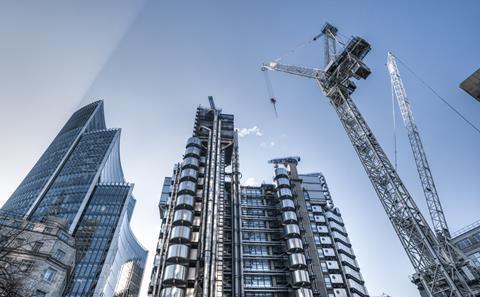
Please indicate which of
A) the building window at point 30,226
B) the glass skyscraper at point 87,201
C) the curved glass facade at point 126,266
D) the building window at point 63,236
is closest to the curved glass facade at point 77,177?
the glass skyscraper at point 87,201

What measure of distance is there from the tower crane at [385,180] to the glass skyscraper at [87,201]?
10625 centimetres

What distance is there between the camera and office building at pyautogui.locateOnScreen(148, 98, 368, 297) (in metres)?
48.8

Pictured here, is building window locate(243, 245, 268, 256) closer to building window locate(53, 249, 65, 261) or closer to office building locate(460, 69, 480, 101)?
building window locate(53, 249, 65, 261)

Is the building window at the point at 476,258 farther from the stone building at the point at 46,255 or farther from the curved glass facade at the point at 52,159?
the curved glass facade at the point at 52,159

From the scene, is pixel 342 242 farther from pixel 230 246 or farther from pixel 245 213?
pixel 230 246

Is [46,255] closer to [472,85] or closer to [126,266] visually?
[472,85]

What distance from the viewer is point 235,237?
59.8m

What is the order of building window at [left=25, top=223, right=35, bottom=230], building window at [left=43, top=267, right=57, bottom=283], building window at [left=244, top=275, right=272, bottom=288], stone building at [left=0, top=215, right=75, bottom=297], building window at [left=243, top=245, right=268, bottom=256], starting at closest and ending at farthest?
stone building at [left=0, top=215, right=75, bottom=297], building window at [left=43, top=267, right=57, bottom=283], building window at [left=25, top=223, right=35, bottom=230], building window at [left=244, top=275, right=272, bottom=288], building window at [left=243, top=245, right=268, bottom=256]

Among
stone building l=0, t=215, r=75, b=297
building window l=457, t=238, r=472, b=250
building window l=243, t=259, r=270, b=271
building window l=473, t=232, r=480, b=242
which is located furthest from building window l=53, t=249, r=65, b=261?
building window l=473, t=232, r=480, b=242

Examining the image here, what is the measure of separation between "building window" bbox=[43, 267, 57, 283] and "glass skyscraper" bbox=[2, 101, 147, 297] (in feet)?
199

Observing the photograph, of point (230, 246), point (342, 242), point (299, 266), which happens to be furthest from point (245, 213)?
point (342, 242)

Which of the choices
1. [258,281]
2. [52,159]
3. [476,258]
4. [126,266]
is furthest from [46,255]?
[126,266]

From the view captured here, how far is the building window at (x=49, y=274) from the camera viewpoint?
45.1 metres

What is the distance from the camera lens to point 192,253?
5184 centimetres
